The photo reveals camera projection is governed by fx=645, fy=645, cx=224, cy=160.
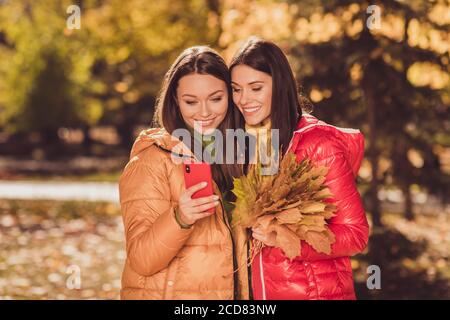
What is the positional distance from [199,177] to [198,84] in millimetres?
576

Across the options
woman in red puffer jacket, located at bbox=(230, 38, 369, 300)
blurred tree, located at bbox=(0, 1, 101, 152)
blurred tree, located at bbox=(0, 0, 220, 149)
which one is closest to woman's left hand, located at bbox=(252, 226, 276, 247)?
woman in red puffer jacket, located at bbox=(230, 38, 369, 300)

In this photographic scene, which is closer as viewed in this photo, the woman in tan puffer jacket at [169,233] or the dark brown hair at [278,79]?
the woman in tan puffer jacket at [169,233]

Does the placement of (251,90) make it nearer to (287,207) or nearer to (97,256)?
(287,207)

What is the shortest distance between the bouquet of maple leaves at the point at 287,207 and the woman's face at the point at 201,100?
18.3 inches

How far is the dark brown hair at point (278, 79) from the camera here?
3.16 meters

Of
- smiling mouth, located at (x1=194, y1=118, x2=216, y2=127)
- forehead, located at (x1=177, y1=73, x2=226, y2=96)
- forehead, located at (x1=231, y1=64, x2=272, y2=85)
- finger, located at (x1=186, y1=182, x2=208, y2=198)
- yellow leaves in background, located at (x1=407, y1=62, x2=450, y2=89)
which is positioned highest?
yellow leaves in background, located at (x1=407, y1=62, x2=450, y2=89)

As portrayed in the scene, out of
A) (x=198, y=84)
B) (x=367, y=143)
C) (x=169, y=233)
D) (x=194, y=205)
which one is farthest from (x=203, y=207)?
(x=367, y=143)

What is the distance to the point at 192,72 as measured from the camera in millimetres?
3078

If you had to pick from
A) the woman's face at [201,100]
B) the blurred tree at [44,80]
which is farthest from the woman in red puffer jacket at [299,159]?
the blurred tree at [44,80]

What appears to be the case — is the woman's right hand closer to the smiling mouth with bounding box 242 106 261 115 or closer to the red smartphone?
the red smartphone

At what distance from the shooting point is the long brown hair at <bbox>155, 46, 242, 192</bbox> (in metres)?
3.07

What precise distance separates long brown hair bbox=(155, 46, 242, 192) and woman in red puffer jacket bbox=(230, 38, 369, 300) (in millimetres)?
137

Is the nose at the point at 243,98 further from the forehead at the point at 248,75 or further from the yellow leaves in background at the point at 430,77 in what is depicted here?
the yellow leaves in background at the point at 430,77

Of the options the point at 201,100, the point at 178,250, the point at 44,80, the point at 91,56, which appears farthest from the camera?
the point at 91,56
